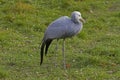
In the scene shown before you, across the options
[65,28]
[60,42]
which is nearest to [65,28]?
[65,28]

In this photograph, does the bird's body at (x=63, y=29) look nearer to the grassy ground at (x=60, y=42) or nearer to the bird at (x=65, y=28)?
the bird at (x=65, y=28)

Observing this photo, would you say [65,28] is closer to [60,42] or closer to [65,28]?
[65,28]

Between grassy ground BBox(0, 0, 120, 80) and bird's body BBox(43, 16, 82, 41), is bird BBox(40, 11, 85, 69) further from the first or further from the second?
grassy ground BBox(0, 0, 120, 80)

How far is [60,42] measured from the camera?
33.7 feet

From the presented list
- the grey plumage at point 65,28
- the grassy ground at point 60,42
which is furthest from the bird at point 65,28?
the grassy ground at point 60,42

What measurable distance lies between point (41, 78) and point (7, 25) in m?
3.87

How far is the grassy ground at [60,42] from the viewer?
806 cm

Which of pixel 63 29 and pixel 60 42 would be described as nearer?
pixel 63 29

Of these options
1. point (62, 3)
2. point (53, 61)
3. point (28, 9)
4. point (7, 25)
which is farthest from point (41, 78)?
point (62, 3)

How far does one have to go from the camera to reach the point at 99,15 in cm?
1305

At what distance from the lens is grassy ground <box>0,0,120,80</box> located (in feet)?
26.5

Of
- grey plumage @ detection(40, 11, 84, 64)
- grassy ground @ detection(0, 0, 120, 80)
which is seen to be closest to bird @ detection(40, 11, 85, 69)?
grey plumage @ detection(40, 11, 84, 64)

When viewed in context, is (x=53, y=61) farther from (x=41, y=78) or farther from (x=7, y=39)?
(x=7, y=39)

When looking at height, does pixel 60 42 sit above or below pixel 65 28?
below
